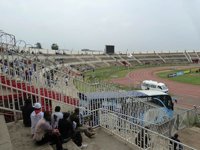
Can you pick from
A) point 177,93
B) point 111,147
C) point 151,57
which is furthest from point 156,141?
point 151,57

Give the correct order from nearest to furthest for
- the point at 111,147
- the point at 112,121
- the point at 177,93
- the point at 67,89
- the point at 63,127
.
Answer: the point at 63,127 < the point at 111,147 < the point at 112,121 < the point at 67,89 < the point at 177,93

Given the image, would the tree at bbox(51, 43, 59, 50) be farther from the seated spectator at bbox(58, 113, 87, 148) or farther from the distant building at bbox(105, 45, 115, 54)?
the seated spectator at bbox(58, 113, 87, 148)

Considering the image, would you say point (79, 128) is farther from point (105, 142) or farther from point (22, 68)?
point (22, 68)

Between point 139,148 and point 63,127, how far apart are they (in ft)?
9.22

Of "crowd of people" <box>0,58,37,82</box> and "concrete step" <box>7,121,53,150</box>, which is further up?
Result: "crowd of people" <box>0,58,37,82</box>

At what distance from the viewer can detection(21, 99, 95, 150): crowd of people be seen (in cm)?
673

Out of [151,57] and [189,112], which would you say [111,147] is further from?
[151,57]

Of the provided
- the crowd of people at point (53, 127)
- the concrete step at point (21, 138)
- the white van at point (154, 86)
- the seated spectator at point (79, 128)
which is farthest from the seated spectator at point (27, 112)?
the white van at point (154, 86)

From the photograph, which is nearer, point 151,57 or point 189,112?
point 189,112

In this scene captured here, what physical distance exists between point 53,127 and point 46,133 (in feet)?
1.75

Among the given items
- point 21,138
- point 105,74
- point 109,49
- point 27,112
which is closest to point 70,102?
point 27,112

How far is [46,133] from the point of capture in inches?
266

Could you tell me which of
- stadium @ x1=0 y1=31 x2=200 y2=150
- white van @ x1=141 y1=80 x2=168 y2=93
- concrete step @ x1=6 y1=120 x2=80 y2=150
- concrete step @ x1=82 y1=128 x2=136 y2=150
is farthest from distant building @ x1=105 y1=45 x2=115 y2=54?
concrete step @ x1=6 y1=120 x2=80 y2=150

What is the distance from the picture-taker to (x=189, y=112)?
47.9 ft
